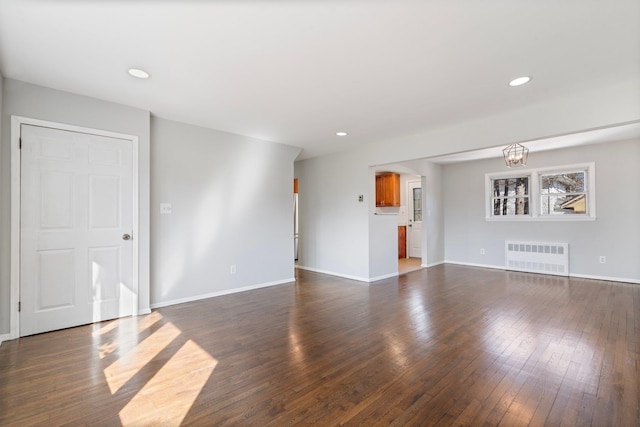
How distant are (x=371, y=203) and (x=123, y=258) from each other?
394cm

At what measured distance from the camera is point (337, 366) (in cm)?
243

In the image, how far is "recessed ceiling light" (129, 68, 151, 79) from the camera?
2.67 m

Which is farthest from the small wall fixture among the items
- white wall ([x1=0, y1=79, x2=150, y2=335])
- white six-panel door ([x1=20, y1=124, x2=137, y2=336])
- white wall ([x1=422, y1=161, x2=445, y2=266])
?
white six-panel door ([x1=20, y1=124, x2=137, y2=336])

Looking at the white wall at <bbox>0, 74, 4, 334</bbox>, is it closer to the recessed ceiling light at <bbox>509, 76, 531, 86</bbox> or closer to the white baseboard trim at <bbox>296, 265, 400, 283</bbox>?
the white baseboard trim at <bbox>296, 265, 400, 283</bbox>

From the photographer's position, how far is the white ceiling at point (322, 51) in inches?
74.6

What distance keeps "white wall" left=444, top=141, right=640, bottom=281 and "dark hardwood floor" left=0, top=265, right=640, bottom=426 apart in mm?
1659

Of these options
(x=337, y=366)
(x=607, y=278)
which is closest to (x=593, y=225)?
(x=607, y=278)

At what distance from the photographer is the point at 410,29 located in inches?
82.0

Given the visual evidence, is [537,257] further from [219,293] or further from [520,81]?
[219,293]

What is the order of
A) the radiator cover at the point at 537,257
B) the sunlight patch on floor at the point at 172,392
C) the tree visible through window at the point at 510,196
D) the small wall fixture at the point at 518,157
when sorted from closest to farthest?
the sunlight patch on floor at the point at 172,392 → the small wall fixture at the point at 518,157 → the radiator cover at the point at 537,257 → the tree visible through window at the point at 510,196

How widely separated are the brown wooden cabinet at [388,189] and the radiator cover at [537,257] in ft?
8.67

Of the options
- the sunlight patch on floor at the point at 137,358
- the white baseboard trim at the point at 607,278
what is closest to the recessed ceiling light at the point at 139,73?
the sunlight patch on floor at the point at 137,358

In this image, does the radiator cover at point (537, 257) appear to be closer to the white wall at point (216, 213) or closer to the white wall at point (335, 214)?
the white wall at point (335, 214)

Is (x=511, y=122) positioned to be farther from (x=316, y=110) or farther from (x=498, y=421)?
(x=498, y=421)
